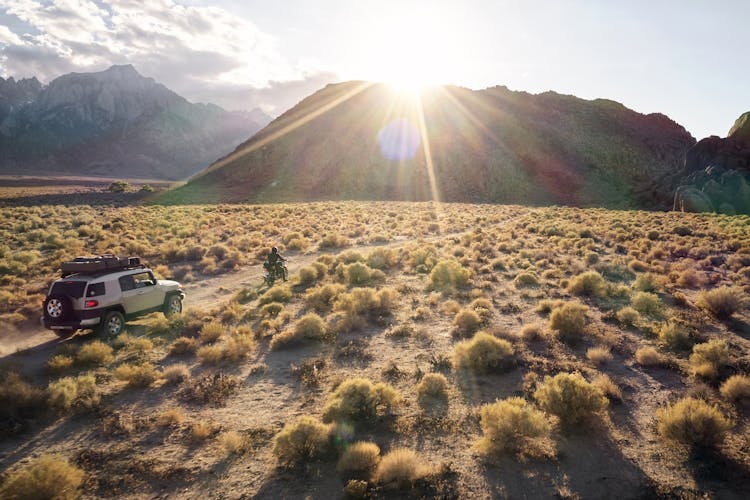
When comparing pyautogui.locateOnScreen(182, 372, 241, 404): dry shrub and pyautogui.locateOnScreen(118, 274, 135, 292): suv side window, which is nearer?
pyautogui.locateOnScreen(182, 372, 241, 404): dry shrub

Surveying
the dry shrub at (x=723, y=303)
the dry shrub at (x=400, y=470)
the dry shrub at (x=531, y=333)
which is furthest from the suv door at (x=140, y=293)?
the dry shrub at (x=723, y=303)

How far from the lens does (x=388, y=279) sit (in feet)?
59.6

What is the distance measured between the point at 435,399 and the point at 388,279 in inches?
398

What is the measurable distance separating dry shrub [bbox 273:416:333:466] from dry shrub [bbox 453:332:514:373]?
163 inches

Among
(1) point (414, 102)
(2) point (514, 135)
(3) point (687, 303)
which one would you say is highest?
(1) point (414, 102)

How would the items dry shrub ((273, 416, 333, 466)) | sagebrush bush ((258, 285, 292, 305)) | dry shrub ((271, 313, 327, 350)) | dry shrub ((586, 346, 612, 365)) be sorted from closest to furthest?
dry shrub ((273, 416, 333, 466)), dry shrub ((586, 346, 612, 365)), dry shrub ((271, 313, 327, 350)), sagebrush bush ((258, 285, 292, 305))

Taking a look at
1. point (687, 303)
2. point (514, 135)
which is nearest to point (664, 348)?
point (687, 303)

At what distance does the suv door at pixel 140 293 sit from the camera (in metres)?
12.1

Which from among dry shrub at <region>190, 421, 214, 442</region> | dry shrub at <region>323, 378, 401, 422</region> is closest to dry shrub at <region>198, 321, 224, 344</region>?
dry shrub at <region>190, 421, 214, 442</region>

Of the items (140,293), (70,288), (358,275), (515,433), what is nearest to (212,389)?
(70,288)

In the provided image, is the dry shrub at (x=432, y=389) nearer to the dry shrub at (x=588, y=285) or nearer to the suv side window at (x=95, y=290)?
the dry shrub at (x=588, y=285)

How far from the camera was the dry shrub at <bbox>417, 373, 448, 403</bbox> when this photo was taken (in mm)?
8296

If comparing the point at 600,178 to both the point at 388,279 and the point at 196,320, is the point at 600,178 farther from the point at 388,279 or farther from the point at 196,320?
the point at 196,320

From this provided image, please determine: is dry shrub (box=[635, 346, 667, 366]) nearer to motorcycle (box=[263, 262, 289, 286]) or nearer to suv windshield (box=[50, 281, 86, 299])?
motorcycle (box=[263, 262, 289, 286])
